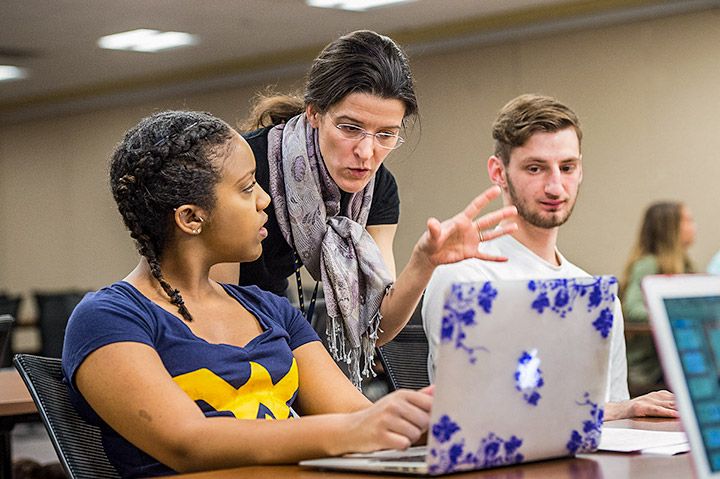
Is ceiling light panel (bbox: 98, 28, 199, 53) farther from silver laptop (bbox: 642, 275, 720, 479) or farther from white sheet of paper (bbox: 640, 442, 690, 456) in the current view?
silver laptop (bbox: 642, 275, 720, 479)

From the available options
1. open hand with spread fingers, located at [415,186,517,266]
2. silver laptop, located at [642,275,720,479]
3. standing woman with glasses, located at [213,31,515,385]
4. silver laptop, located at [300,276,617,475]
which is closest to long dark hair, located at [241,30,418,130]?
standing woman with glasses, located at [213,31,515,385]

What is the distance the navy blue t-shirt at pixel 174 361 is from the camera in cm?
150

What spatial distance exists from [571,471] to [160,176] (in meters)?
0.76

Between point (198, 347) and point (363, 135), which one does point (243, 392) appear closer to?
point (198, 347)

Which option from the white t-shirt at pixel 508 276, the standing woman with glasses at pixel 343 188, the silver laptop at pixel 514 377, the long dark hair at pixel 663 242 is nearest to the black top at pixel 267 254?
the standing woman with glasses at pixel 343 188

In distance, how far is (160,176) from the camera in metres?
1.69

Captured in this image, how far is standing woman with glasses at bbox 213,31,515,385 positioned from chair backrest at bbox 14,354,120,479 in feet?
1.71

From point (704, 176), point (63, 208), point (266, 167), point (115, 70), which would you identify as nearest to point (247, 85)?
point (115, 70)

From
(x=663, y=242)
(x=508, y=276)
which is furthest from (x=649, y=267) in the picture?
(x=508, y=276)

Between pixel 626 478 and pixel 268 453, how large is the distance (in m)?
0.42

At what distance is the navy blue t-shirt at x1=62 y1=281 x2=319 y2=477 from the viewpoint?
150 cm

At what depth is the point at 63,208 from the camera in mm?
11820

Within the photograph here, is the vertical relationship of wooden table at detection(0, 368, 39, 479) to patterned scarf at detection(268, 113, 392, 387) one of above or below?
below

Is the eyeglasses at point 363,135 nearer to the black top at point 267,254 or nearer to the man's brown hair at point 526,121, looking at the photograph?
the black top at point 267,254
